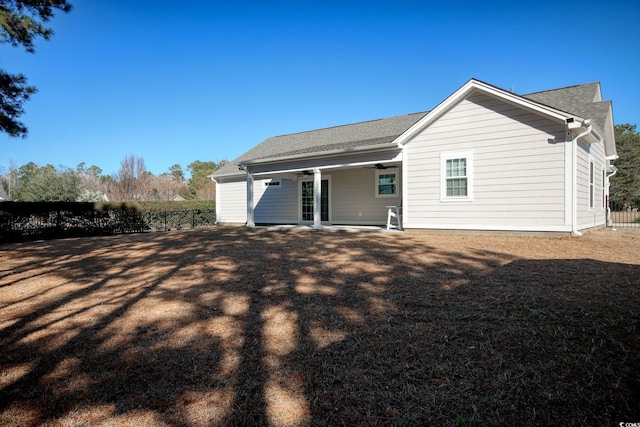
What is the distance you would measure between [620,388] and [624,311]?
1.81 meters

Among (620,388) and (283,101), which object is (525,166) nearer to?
(620,388)

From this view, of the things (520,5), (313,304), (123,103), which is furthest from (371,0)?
(123,103)

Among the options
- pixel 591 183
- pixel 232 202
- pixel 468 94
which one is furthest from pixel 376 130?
pixel 232 202

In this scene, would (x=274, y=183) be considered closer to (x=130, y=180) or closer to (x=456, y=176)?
(x=456, y=176)

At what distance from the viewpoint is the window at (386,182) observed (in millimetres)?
13866

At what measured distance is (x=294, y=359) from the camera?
2928 mm

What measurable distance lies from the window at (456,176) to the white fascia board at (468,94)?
1.27 m

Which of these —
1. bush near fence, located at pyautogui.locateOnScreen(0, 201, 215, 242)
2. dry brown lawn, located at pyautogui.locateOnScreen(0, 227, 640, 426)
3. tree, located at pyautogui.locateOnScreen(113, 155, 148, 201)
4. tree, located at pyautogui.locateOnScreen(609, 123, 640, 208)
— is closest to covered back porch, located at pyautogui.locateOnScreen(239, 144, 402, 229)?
bush near fence, located at pyautogui.locateOnScreen(0, 201, 215, 242)

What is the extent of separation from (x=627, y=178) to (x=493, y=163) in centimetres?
3338

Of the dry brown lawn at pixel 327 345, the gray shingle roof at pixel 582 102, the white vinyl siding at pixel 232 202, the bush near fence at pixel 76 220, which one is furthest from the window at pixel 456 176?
the bush near fence at pixel 76 220

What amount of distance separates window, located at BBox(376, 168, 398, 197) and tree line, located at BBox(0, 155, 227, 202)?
14.5 metres

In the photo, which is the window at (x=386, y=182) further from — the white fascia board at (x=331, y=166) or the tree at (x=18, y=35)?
the tree at (x=18, y=35)

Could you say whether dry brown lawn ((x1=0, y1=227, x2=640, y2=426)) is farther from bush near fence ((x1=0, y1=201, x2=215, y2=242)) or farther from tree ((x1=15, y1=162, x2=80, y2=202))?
tree ((x1=15, y1=162, x2=80, y2=202))

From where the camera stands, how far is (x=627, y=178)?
32.0m
